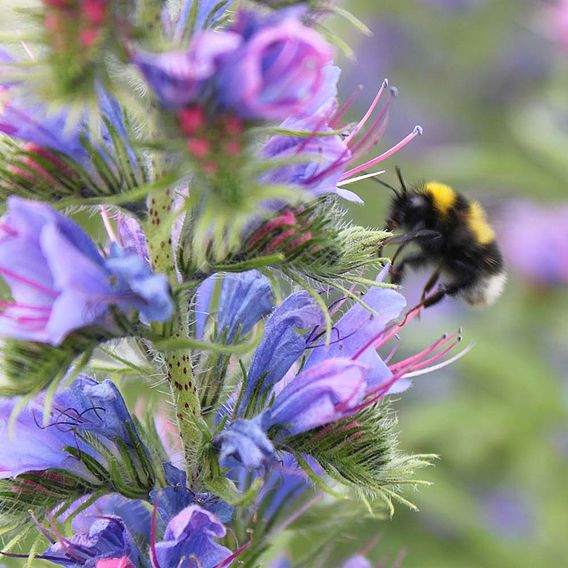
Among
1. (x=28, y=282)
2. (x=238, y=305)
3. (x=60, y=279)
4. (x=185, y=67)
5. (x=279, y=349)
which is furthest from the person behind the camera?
(x=238, y=305)

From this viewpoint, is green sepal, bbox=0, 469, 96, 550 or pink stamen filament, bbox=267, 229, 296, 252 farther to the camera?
green sepal, bbox=0, 469, 96, 550

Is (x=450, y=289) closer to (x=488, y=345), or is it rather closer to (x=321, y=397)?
(x=321, y=397)

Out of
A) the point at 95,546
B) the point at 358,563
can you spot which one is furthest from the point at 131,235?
the point at 358,563

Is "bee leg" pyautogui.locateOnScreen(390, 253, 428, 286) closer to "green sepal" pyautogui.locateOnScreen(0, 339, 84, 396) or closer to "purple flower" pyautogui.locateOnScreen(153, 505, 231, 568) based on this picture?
"purple flower" pyautogui.locateOnScreen(153, 505, 231, 568)

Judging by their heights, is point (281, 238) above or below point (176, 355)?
above

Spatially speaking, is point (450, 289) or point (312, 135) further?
point (450, 289)

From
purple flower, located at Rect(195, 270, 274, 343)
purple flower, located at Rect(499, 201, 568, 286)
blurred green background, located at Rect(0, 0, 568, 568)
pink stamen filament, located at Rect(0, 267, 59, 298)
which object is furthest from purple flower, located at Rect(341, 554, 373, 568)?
purple flower, located at Rect(499, 201, 568, 286)

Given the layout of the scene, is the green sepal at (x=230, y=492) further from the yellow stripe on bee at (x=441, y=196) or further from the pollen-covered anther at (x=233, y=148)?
the yellow stripe on bee at (x=441, y=196)
